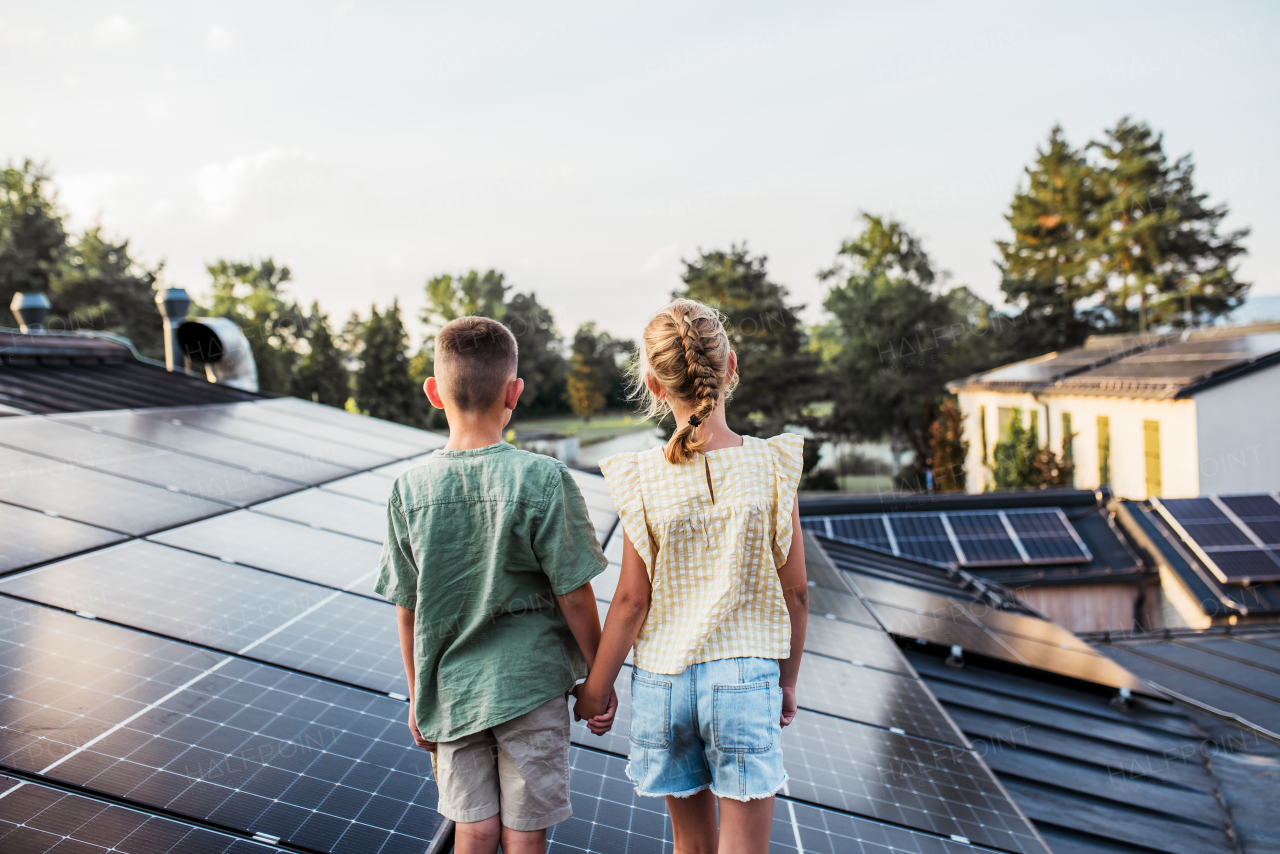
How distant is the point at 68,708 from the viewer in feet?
8.52

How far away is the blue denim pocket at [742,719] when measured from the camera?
93.0 inches

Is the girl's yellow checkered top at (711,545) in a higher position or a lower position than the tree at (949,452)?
higher

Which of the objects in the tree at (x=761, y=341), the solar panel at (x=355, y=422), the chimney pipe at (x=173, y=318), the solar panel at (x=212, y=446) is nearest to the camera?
the solar panel at (x=212, y=446)

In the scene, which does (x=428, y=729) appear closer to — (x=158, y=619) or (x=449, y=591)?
(x=449, y=591)

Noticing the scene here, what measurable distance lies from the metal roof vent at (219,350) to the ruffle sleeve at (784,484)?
1298 cm

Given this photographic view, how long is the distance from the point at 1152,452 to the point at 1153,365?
3.68 metres

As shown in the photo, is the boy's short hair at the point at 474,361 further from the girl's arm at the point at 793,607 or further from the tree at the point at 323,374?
the tree at the point at 323,374

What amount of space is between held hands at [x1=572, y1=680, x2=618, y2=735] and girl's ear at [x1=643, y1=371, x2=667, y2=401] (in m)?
1.01

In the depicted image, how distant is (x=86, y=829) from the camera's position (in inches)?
82.3

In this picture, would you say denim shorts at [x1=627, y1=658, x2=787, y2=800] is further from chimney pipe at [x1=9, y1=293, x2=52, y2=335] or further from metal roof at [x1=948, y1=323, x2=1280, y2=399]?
metal roof at [x1=948, y1=323, x2=1280, y2=399]

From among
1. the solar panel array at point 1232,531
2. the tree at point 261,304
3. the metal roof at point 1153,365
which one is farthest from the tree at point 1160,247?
the tree at point 261,304

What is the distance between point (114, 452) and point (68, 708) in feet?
15.1

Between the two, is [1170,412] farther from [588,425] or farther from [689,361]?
[588,425]

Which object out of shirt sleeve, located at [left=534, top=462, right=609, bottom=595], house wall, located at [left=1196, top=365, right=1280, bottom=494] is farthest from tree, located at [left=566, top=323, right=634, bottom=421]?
shirt sleeve, located at [left=534, top=462, right=609, bottom=595]
